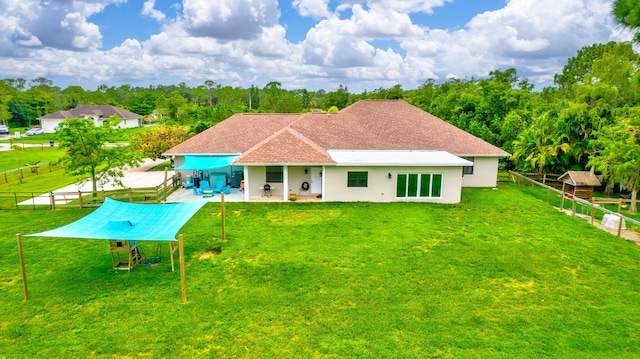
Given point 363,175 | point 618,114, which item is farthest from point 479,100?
point 363,175

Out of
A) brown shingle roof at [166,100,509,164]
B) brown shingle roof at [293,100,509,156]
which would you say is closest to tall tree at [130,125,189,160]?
brown shingle roof at [166,100,509,164]

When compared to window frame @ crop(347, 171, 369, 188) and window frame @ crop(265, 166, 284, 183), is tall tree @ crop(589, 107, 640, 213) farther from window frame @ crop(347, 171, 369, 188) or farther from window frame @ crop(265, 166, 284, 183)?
window frame @ crop(265, 166, 284, 183)

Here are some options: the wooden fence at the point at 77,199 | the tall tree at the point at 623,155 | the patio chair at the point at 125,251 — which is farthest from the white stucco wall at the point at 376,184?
the patio chair at the point at 125,251

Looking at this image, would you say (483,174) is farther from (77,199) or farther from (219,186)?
(77,199)

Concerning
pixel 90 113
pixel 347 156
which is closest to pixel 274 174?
pixel 347 156

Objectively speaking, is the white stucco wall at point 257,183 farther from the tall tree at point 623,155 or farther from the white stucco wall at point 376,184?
the tall tree at point 623,155
